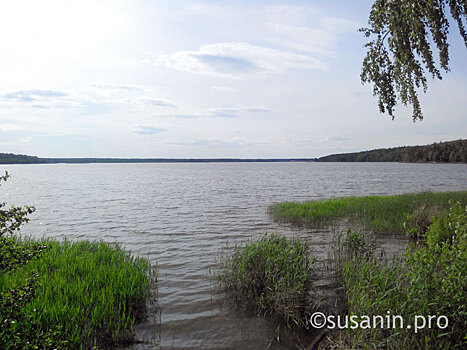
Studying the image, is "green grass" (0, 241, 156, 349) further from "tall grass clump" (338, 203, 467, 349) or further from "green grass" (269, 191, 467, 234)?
"green grass" (269, 191, 467, 234)

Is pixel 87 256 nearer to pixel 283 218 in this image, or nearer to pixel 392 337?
pixel 392 337

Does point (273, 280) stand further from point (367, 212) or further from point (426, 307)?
point (367, 212)

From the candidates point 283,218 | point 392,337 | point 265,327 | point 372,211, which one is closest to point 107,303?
point 265,327

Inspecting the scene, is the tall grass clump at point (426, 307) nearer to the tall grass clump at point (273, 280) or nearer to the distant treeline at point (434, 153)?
the tall grass clump at point (273, 280)

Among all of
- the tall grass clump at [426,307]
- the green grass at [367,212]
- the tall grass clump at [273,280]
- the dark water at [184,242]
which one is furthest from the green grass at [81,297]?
the green grass at [367,212]

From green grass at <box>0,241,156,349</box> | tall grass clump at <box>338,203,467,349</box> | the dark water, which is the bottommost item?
the dark water

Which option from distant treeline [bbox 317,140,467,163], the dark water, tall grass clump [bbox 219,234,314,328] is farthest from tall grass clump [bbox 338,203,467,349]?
distant treeline [bbox 317,140,467,163]

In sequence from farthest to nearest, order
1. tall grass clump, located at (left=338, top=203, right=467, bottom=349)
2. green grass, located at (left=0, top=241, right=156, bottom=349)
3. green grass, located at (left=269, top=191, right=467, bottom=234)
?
green grass, located at (left=269, top=191, right=467, bottom=234)
green grass, located at (left=0, top=241, right=156, bottom=349)
tall grass clump, located at (left=338, top=203, right=467, bottom=349)

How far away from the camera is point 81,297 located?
235 inches

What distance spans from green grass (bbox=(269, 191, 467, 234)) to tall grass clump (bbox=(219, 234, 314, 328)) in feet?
25.4

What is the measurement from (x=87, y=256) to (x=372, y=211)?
1479cm

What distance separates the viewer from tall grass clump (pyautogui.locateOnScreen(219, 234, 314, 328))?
6.16 meters

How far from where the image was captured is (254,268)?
24.7 ft

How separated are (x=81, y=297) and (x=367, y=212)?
15196mm
